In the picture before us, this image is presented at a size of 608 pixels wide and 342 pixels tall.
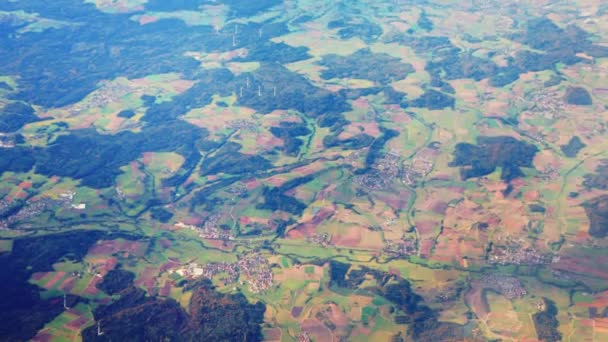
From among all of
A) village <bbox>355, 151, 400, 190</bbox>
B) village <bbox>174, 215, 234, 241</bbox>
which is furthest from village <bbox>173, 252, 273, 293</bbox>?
village <bbox>355, 151, 400, 190</bbox>

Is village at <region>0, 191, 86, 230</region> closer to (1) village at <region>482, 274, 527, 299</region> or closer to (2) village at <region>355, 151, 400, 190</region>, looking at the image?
(2) village at <region>355, 151, 400, 190</region>

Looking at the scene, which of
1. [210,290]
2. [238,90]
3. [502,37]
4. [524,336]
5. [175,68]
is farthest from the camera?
[502,37]

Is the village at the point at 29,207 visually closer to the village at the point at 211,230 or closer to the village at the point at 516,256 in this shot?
the village at the point at 211,230

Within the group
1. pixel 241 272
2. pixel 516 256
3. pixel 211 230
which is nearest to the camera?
pixel 241 272

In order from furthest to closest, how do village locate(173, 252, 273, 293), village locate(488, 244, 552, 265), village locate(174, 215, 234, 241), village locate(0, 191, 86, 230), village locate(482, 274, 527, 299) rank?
village locate(0, 191, 86, 230) < village locate(174, 215, 234, 241) < village locate(488, 244, 552, 265) < village locate(173, 252, 273, 293) < village locate(482, 274, 527, 299)

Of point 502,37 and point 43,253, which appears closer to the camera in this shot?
point 43,253

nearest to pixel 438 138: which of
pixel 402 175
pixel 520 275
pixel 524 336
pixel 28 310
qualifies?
pixel 402 175

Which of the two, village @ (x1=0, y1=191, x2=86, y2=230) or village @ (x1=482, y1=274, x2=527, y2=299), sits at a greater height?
village @ (x1=482, y1=274, x2=527, y2=299)

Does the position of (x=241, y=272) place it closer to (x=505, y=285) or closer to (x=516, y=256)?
(x=505, y=285)

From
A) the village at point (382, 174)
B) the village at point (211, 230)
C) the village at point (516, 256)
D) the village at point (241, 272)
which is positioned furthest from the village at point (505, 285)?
the village at point (211, 230)

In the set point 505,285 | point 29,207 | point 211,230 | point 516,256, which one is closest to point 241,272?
point 211,230

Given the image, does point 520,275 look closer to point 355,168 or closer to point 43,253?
point 355,168
